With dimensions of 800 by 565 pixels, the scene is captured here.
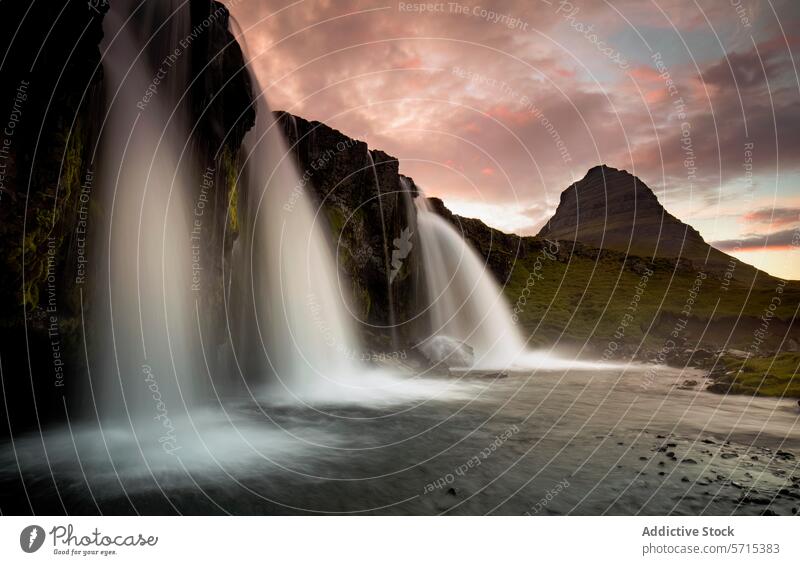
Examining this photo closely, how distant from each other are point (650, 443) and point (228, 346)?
17660mm

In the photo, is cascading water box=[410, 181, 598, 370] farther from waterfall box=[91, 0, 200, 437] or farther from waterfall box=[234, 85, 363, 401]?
waterfall box=[91, 0, 200, 437]

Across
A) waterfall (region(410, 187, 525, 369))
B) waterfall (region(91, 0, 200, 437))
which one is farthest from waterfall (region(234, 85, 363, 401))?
waterfall (region(410, 187, 525, 369))

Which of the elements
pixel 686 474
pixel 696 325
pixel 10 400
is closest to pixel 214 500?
pixel 10 400

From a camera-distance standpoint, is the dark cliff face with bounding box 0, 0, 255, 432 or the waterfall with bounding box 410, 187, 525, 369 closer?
the dark cliff face with bounding box 0, 0, 255, 432

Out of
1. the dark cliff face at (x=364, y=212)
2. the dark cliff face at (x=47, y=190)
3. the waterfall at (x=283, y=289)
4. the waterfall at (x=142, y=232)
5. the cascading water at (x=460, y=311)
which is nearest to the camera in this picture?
the dark cliff face at (x=47, y=190)

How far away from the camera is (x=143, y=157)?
12.7 meters

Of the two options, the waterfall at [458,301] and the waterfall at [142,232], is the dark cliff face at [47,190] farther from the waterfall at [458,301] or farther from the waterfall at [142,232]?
the waterfall at [458,301]

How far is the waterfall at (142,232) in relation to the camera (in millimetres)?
11773

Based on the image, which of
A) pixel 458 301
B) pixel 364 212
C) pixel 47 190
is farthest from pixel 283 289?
pixel 458 301

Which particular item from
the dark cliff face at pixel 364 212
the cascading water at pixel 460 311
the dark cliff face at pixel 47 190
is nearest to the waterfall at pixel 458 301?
the cascading water at pixel 460 311

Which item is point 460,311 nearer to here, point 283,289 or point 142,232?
point 283,289

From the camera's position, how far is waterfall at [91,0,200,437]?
38.6ft

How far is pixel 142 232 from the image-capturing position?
1267cm
